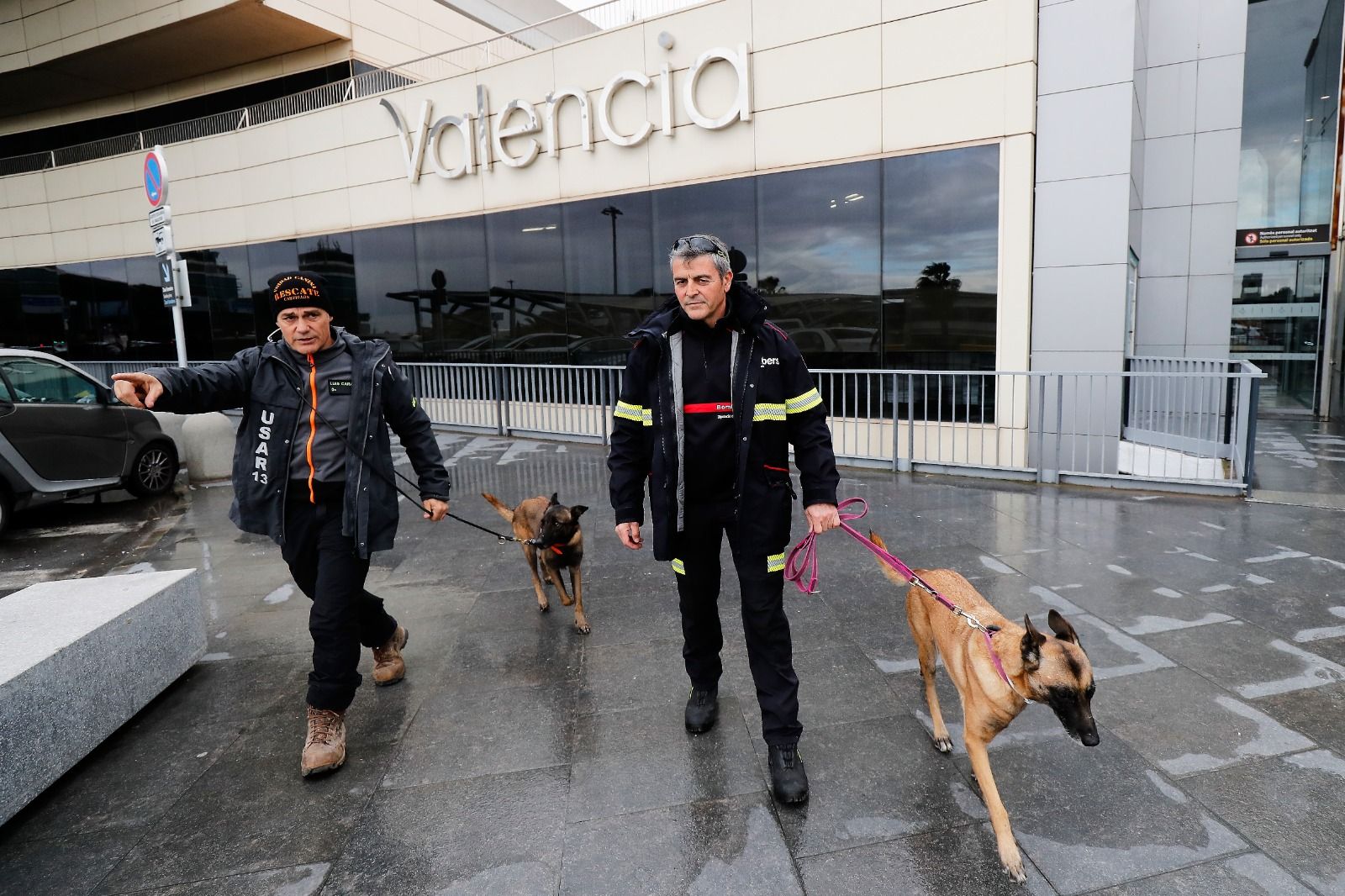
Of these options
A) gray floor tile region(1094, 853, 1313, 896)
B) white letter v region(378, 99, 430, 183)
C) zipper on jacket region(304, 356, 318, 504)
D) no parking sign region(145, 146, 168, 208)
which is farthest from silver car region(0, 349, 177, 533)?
gray floor tile region(1094, 853, 1313, 896)

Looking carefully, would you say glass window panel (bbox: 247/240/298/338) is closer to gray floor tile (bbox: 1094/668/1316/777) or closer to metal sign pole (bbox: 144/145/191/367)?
metal sign pole (bbox: 144/145/191/367)

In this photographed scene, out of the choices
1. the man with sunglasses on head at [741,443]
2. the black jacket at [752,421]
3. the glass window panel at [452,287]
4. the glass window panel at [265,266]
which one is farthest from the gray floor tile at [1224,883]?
the glass window panel at [265,266]

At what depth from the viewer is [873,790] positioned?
2.81 m

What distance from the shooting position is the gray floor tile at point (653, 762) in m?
2.82

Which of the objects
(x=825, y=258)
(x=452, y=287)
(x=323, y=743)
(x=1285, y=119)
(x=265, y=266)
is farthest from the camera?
(x=265, y=266)

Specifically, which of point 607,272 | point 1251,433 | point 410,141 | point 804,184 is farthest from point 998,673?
point 410,141

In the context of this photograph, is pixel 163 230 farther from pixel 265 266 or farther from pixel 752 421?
pixel 265 266

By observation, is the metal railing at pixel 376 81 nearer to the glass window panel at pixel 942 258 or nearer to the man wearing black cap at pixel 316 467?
the glass window panel at pixel 942 258

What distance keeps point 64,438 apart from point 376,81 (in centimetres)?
1000

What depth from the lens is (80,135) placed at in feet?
67.9

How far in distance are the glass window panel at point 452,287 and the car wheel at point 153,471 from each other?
5855 mm

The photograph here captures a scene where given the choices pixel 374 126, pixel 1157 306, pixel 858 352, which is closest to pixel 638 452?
pixel 858 352

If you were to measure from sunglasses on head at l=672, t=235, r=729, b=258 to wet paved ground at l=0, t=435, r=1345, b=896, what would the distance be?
209cm

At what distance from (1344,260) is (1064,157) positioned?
8.58 metres
